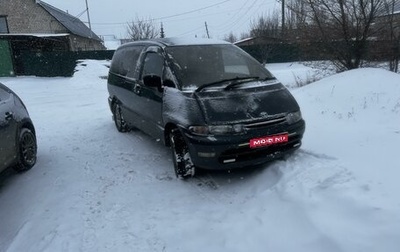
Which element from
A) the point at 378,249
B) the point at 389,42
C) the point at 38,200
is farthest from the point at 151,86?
the point at 389,42

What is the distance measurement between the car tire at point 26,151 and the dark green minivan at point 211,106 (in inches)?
68.6

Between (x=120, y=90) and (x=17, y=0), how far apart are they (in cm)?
3357

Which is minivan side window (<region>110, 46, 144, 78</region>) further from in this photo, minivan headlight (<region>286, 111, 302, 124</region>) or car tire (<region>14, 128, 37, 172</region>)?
minivan headlight (<region>286, 111, 302, 124</region>)

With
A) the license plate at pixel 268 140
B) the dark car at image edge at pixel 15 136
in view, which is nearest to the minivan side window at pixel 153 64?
the license plate at pixel 268 140

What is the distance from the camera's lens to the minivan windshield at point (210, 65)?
5.00 metres

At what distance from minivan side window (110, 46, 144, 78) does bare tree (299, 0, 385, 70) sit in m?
6.67

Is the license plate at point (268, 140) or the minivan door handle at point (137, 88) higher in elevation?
the minivan door handle at point (137, 88)

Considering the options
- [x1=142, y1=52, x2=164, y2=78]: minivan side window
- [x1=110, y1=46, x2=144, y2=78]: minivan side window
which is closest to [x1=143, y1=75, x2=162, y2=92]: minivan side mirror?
[x1=142, y1=52, x2=164, y2=78]: minivan side window

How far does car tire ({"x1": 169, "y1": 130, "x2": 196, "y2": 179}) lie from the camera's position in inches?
187

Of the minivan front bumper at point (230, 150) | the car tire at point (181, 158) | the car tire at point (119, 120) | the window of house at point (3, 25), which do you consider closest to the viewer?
the minivan front bumper at point (230, 150)

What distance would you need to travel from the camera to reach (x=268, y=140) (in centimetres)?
437

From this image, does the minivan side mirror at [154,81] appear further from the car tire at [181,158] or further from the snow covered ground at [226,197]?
the snow covered ground at [226,197]

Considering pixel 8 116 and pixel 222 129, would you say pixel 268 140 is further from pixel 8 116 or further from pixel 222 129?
pixel 8 116

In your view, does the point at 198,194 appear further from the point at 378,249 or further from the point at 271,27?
the point at 271,27
